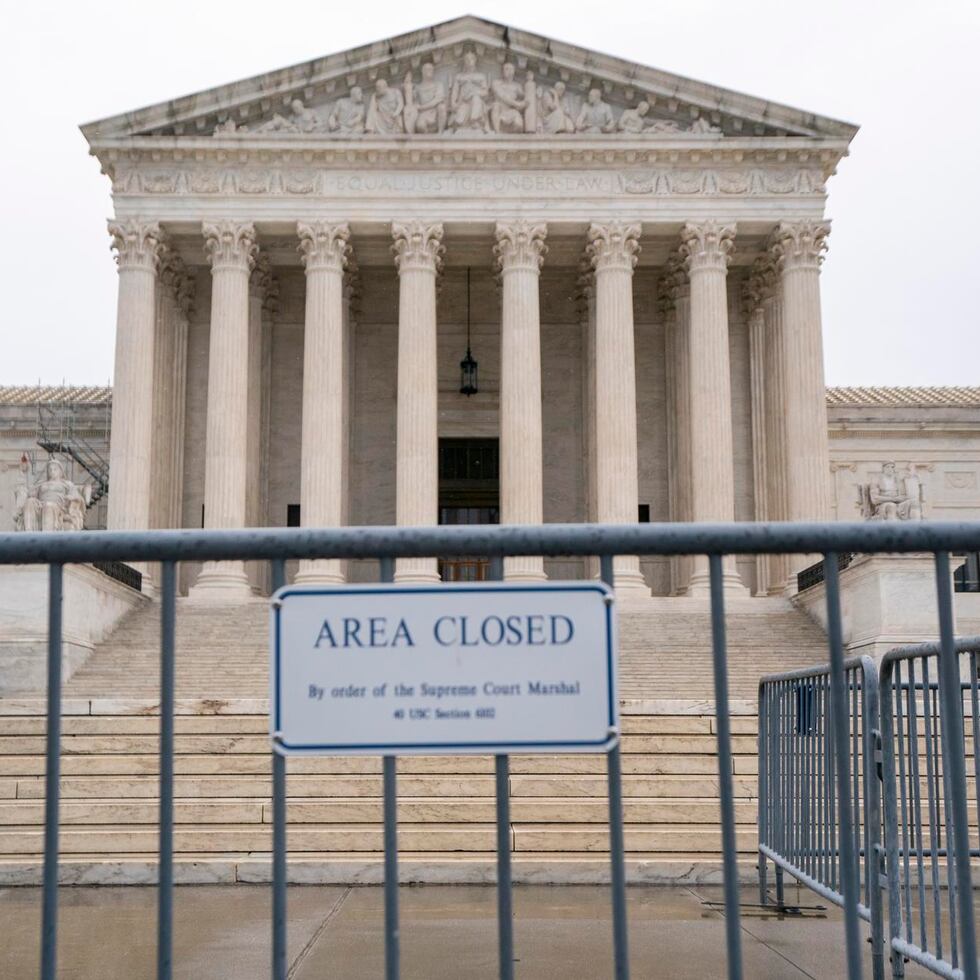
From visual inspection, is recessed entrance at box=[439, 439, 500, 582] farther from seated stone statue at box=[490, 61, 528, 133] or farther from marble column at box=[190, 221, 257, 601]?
seated stone statue at box=[490, 61, 528, 133]

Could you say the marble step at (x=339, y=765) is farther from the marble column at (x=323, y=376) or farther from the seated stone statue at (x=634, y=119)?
the seated stone statue at (x=634, y=119)

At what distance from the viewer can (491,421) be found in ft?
130

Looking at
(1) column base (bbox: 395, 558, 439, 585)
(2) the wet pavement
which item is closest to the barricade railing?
(2) the wet pavement

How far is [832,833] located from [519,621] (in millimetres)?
4579

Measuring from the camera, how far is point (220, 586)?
32.1m

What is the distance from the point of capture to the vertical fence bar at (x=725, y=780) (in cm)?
388

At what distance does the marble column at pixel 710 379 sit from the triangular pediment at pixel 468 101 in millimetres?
2908

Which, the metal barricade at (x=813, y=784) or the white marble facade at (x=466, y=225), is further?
the white marble facade at (x=466, y=225)

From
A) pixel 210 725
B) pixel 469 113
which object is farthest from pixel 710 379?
pixel 210 725

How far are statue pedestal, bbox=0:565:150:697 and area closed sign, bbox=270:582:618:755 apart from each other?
18720 mm

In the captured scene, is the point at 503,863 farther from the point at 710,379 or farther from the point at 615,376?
the point at 710,379

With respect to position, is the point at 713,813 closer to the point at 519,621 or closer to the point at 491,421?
the point at 519,621

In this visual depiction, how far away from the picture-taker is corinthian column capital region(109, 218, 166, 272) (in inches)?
1314

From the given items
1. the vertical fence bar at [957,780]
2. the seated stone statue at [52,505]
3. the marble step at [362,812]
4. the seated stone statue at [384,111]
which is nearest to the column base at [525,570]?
the seated stone statue at [52,505]
